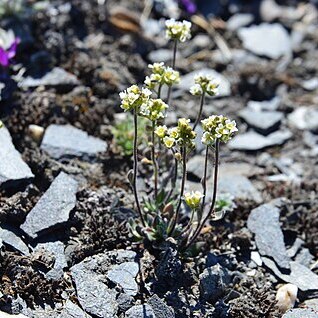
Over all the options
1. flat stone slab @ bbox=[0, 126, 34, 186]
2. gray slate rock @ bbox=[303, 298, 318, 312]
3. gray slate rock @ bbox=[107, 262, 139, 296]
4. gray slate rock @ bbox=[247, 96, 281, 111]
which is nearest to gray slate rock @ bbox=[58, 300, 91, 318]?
gray slate rock @ bbox=[107, 262, 139, 296]

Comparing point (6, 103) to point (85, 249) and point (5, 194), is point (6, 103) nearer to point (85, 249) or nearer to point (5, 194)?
point (5, 194)

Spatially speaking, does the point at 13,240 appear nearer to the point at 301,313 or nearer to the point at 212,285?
the point at 212,285

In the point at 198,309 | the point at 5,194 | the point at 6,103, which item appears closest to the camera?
the point at 198,309

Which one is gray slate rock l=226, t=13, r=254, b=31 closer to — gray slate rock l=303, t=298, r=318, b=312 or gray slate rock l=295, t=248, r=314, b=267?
gray slate rock l=295, t=248, r=314, b=267

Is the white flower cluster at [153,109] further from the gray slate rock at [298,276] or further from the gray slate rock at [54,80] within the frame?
the gray slate rock at [54,80]


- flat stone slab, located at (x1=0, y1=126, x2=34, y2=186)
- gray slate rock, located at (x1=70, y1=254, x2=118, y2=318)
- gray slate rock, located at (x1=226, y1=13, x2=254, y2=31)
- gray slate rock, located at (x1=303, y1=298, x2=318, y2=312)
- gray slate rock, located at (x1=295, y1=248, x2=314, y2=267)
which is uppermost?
gray slate rock, located at (x1=226, y1=13, x2=254, y2=31)

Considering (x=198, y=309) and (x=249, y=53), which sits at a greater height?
(x=249, y=53)

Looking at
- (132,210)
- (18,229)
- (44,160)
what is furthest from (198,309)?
(44,160)

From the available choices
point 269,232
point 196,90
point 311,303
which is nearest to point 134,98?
point 196,90
